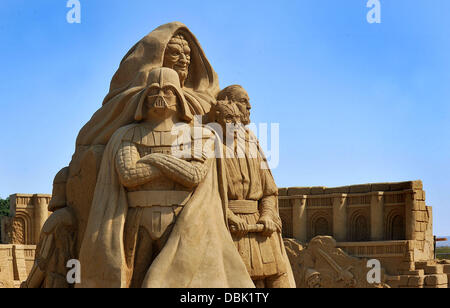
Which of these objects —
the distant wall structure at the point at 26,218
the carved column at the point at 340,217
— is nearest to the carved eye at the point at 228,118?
the carved column at the point at 340,217

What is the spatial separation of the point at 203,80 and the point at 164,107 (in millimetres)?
1804

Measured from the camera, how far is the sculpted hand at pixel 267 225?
7219mm

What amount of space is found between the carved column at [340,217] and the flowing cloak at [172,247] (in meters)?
13.9

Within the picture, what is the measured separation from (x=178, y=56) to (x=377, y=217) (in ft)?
42.9

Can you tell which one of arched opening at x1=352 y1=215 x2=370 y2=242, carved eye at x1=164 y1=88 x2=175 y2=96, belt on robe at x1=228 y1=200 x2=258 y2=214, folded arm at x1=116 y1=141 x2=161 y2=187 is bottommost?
arched opening at x1=352 y1=215 x2=370 y2=242

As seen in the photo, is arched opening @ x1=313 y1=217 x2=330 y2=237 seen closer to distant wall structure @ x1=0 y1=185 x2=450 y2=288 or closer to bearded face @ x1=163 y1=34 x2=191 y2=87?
distant wall structure @ x1=0 y1=185 x2=450 y2=288

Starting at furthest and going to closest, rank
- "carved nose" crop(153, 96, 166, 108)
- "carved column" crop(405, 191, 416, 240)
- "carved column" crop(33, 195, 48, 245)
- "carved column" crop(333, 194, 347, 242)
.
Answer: "carved column" crop(33, 195, 48, 245)
"carved column" crop(333, 194, 347, 242)
"carved column" crop(405, 191, 416, 240)
"carved nose" crop(153, 96, 166, 108)

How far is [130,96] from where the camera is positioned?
7.36m

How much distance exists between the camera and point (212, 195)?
22.1 ft

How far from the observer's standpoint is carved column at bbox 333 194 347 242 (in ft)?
65.8

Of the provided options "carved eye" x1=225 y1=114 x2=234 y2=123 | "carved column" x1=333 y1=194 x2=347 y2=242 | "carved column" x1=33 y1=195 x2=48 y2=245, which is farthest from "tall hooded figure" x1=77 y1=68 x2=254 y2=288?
"carved column" x1=33 y1=195 x2=48 y2=245

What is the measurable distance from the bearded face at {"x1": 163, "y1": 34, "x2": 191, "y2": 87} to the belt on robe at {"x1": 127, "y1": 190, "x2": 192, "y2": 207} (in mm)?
2078
